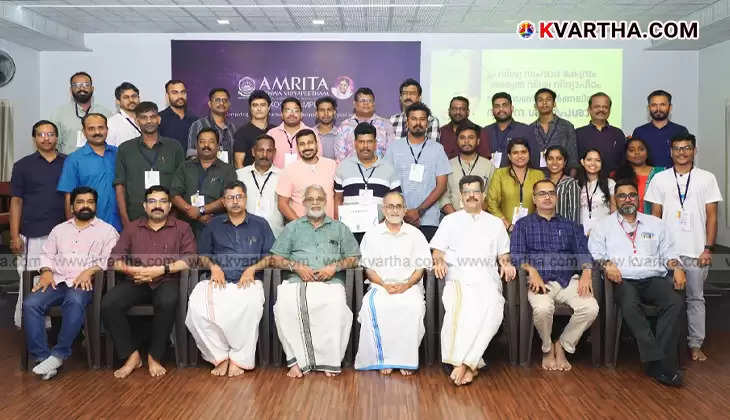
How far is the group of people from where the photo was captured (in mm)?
4164

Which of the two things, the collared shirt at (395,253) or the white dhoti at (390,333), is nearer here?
the white dhoti at (390,333)

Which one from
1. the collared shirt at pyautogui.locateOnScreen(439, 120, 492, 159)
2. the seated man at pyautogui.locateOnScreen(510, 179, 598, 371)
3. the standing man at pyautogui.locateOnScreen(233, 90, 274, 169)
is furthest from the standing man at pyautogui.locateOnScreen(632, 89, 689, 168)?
the standing man at pyautogui.locateOnScreen(233, 90, 274, 169)

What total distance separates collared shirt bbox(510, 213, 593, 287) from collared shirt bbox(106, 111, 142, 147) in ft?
11.8

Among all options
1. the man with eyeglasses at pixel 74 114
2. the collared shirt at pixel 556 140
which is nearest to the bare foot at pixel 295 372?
the collared shirt at pixel 556 140

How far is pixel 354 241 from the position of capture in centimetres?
446

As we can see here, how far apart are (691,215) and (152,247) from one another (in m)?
4.04

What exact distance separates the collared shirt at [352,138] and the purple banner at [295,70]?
3.95 metres

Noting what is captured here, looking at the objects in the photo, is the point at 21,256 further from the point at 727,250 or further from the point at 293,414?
the point at 727,250

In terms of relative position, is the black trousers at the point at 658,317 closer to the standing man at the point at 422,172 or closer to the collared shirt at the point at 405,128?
the standing man at the point at 422,172

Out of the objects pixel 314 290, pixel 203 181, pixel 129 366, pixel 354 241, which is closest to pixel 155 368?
pixel 129 366

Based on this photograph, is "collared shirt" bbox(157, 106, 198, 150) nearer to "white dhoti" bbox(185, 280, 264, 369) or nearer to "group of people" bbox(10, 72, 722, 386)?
"group of people" bbox(10, 72, 722, 386)

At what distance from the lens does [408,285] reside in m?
4.28

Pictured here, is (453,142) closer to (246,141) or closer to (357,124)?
(357,124)

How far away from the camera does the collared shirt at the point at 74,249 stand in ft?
14.2
